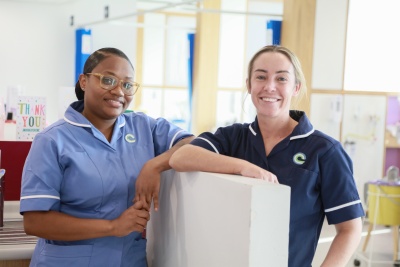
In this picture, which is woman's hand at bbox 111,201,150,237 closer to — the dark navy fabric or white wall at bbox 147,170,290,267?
white wall at bbox 147,170,290,267

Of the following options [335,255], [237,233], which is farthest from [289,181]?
[237,233]

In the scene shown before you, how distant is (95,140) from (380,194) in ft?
12.6

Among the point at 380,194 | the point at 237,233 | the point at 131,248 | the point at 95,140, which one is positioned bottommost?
the point at 380,194

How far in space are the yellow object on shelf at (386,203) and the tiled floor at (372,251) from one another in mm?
236

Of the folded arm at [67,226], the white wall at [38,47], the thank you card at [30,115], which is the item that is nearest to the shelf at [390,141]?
the white wall at [38,47]

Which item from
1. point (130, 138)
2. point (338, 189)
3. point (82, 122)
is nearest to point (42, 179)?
point (82, 122)

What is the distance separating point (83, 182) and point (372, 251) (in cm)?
437

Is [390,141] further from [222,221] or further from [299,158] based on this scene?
[222,221]

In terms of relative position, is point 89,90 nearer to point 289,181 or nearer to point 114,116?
point 114,116

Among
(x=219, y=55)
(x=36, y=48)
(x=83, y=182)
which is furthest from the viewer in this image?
(x=219, y=55)

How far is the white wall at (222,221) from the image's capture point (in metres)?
1.17

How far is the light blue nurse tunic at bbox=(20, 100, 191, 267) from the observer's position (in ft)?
5.27

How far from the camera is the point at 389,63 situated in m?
6.82

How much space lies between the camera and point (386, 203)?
16.3ft
